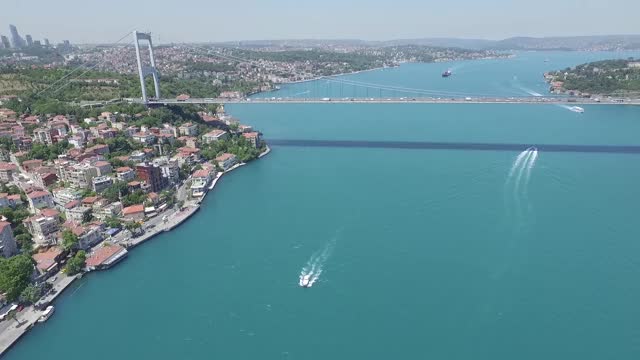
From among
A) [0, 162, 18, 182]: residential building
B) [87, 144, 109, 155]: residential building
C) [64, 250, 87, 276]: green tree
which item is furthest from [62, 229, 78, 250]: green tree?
[87, 144, 109, 155]: residential building

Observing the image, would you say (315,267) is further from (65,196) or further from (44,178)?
(44,178)

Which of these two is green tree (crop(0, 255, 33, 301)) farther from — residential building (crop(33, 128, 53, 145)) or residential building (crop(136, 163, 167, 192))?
residential building (crop(33, 128, 53, 145))

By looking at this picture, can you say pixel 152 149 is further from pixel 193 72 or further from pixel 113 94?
pixel 193 72

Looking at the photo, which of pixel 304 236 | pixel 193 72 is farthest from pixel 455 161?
pixel 193 72

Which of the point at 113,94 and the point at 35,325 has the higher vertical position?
the point at 113,94

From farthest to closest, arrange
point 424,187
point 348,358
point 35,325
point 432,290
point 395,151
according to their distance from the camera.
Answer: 1. point 395,151
2. point 424,187
3. point 432,290
4. point 35,325
5. point 348,358

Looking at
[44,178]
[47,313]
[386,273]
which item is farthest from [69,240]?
[386,273]
